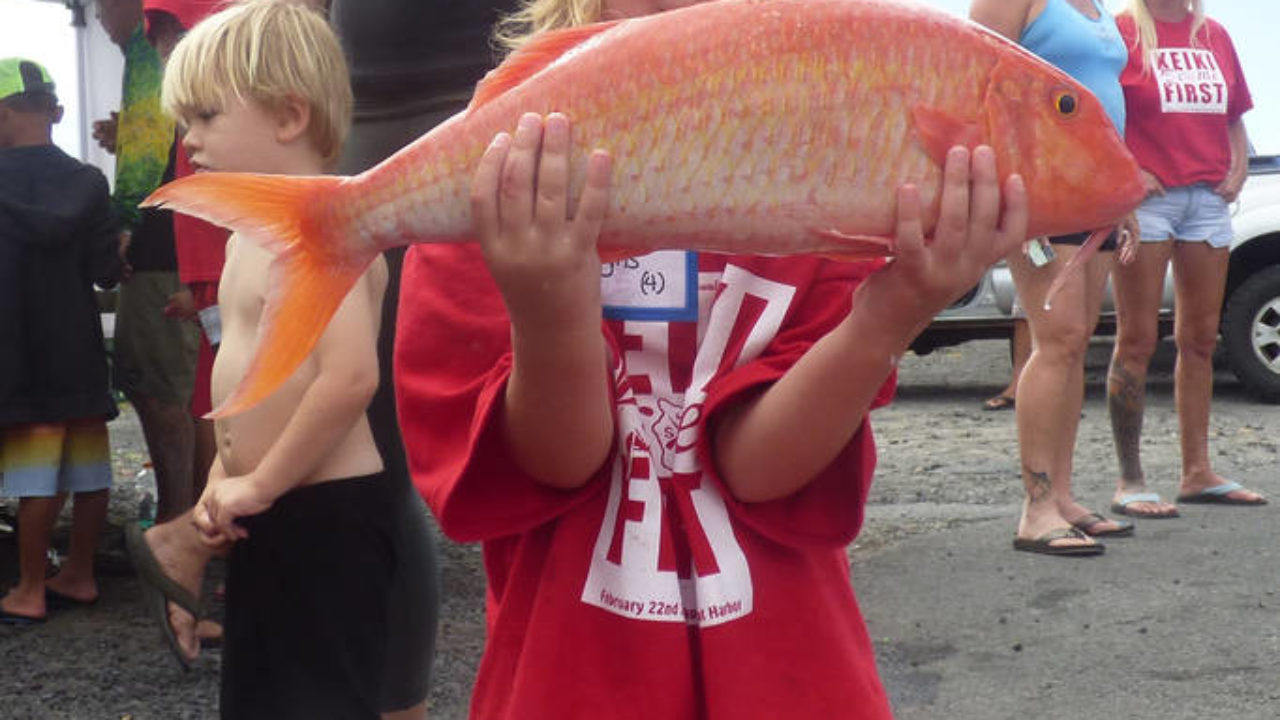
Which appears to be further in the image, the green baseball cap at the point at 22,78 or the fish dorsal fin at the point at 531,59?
the green baseball cap at the point at 22,78

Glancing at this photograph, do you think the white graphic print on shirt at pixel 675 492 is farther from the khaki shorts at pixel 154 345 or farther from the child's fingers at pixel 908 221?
the khaki shorts at pixel 154 345

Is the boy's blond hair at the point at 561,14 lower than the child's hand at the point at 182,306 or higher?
higher

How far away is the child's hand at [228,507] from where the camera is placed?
8.57 ft

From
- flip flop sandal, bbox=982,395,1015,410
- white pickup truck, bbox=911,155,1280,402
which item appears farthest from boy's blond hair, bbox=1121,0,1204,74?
flip flop sandal, bbox=982,395,1015,410

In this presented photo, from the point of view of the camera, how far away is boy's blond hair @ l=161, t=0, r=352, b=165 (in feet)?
8.93

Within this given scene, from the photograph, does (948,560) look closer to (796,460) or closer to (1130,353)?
(1130,353)

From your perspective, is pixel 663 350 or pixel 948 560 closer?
pixel 663 350

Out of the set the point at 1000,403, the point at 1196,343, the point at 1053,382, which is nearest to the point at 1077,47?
Answer: the point at 1053,382

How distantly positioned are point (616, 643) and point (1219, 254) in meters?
4.83

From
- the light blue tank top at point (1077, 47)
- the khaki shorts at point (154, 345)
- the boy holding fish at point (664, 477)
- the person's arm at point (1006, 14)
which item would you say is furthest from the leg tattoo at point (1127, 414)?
the boy holding fish at point (664, 477)

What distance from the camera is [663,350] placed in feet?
5.96

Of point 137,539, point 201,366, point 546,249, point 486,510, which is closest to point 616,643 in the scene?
point 486,510

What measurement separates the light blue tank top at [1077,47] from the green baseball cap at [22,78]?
10.9 feet

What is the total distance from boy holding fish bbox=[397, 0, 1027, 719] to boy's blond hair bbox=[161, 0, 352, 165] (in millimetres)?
1013
